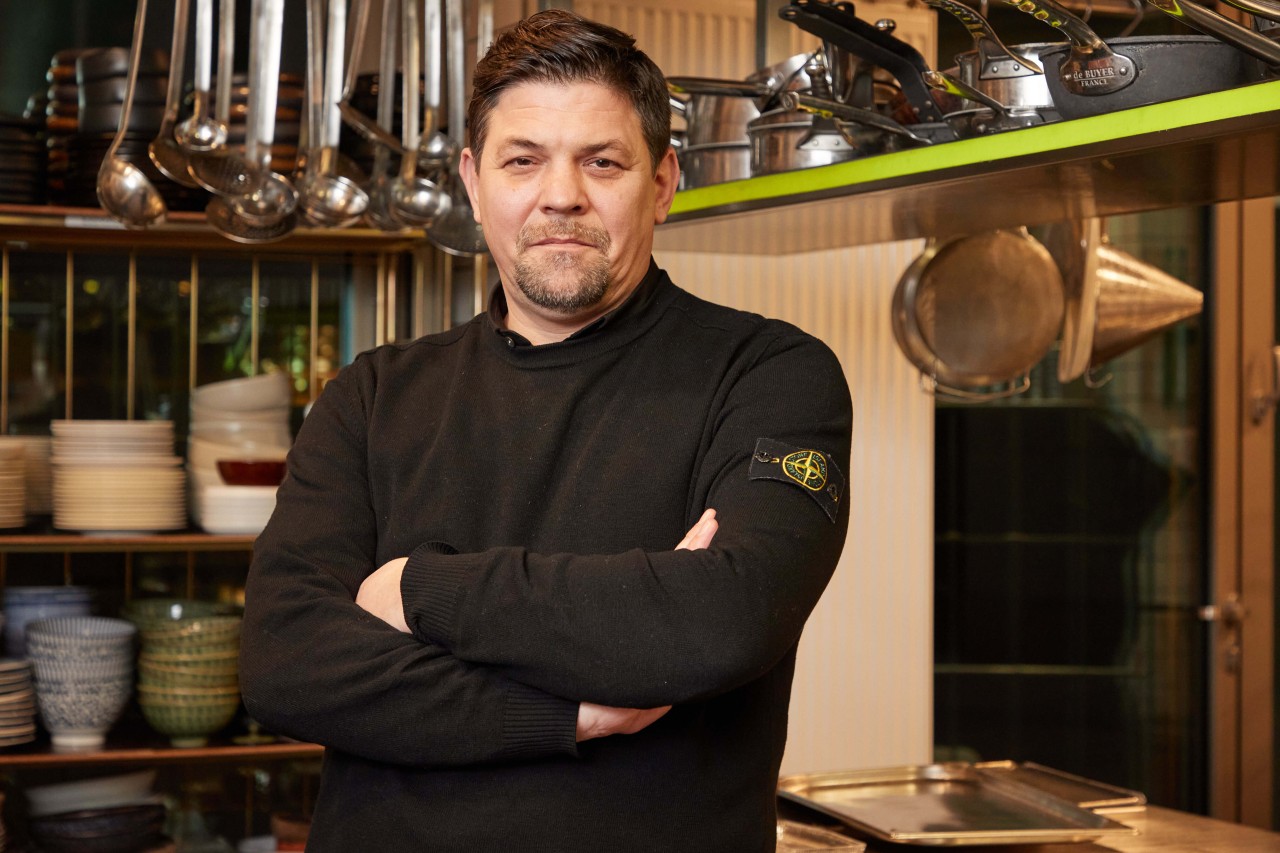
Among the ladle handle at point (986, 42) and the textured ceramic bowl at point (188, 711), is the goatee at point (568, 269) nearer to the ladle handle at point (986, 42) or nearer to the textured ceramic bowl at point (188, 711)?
the ladle handle at point (986, 42)

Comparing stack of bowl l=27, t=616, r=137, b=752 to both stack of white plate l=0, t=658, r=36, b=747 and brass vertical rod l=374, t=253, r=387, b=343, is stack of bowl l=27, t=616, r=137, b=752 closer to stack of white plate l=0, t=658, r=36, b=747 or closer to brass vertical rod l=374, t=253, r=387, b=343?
stack of white plate l=0, t=658, r=36, b=747

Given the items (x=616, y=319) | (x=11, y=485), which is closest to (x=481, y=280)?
(x=11, y=485)

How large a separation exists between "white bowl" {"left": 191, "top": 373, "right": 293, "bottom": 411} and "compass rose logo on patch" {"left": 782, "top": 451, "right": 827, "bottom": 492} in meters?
1.69

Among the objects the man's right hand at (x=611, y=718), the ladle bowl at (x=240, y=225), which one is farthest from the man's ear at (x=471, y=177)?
the ladle bowl at (x=240, y=225)

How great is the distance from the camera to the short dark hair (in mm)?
1461

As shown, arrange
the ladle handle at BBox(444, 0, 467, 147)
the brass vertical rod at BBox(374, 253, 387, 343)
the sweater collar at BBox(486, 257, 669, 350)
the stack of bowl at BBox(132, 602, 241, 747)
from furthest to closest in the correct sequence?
1. the brass vertical rod at BBox(374, 253, 387, 343)
2. the stack of bowl at BBox(132, 602, 241, 747)
3. the ladle handle at BBox(444, 0, 467, 147)
4. the sweater collar at BBox(486, 257, 669, 350)

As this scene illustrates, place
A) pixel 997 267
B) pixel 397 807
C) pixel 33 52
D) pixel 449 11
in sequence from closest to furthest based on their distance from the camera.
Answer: pixel 397 807 < pixel 449 11 < pixel 997 267 < pixel 33 52

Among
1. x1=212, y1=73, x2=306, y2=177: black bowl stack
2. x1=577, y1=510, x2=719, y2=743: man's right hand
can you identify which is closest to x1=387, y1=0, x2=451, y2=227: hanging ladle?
x1=212, y1=73, x2=306, y2=177: black bowl stack

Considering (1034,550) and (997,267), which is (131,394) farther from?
(1034,550)

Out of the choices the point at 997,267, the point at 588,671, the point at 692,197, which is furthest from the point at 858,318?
the point at 588,671

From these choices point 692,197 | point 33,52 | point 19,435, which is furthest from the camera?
point 33,52

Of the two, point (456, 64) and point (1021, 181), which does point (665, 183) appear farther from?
point (456, 64)

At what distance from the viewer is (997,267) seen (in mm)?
2668

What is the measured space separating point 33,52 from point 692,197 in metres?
1.92
